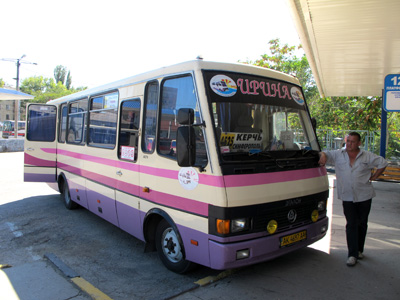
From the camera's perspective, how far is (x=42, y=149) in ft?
28.6

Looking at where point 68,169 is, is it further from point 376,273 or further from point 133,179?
point 376,273

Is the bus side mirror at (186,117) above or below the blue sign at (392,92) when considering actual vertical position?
below

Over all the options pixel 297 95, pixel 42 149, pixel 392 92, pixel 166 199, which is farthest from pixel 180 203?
pixel 42 149

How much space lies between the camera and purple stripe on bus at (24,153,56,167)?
28.5ft

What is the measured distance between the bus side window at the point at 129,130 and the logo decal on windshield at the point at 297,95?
2.30 metres

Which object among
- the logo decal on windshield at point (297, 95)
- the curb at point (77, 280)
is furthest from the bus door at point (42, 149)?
the logo decal on windshield at point (297, 95)

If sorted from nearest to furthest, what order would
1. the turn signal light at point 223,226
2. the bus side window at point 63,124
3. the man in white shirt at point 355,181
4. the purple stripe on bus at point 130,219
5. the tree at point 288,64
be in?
the turn signal light at point 223,226, the man in white shirt at point 355,181, the purple stripe on bus at point 130,219, the bus side window at point 63,124, the tree at point 288,64

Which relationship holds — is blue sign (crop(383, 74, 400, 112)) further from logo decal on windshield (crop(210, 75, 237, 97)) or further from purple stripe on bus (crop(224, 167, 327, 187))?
logo decal on windshield (crop(210, 75, 237, 97))

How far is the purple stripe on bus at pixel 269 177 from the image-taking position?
3516mm

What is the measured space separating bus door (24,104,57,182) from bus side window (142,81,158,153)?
5.07 meters

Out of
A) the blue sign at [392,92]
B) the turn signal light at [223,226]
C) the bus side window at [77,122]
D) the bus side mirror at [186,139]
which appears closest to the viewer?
the turn signal light at [223,226]

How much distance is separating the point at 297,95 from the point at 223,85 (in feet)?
4.78

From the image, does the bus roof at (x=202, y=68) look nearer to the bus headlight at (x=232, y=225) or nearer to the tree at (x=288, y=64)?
the bus headlight at (x=232, y=225)

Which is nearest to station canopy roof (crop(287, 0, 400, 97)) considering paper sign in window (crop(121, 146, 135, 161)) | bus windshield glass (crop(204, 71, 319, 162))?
bus windshield glass (crop(204, 71, 319, 162))
